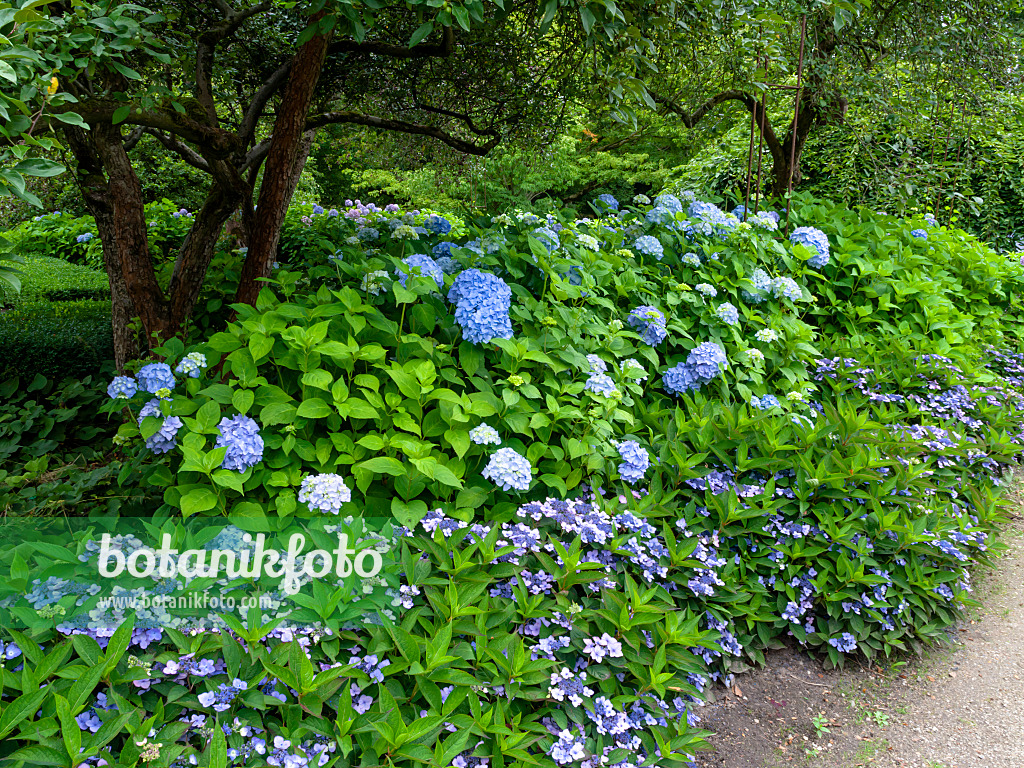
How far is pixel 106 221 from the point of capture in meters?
3.40

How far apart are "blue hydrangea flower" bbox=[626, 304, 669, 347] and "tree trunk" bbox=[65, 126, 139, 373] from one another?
2.39m

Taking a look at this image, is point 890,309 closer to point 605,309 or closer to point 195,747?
point 605,309

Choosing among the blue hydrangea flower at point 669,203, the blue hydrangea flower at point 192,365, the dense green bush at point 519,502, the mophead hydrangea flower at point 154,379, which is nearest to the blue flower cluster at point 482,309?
the dense green bush at point 519,502

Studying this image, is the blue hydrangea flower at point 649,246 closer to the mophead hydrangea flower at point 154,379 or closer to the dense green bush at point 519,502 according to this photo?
the dense green bush at point 519,502

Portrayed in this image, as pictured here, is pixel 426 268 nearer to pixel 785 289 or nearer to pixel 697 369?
pixel 697 369

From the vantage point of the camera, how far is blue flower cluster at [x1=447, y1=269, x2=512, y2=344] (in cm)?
256

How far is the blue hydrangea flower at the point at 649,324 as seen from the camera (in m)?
3.23

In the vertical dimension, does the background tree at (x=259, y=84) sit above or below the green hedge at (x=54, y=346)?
above

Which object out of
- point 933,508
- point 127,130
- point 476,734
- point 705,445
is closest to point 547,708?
point 476,734

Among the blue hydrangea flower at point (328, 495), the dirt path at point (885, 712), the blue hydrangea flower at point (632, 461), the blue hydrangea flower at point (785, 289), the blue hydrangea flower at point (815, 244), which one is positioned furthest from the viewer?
the blue hydrangea flower at point (815, 244)

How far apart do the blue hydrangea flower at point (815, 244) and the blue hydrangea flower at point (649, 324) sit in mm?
1517

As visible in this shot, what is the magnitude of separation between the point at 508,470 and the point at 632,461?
59 centimetres

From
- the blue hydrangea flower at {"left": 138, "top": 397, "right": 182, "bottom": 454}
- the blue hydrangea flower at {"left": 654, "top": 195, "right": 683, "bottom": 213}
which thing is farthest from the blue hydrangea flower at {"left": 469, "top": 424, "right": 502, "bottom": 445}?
the blue hydrangea flower at {"left": 654, "top": 195, "right": 683, "bottom": 213}

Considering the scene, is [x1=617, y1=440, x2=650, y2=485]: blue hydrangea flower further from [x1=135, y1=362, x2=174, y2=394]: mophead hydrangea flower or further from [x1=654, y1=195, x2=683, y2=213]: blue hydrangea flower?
[x1=654, y1=195, x2=683, y2=213]: blue hydrangea flower
